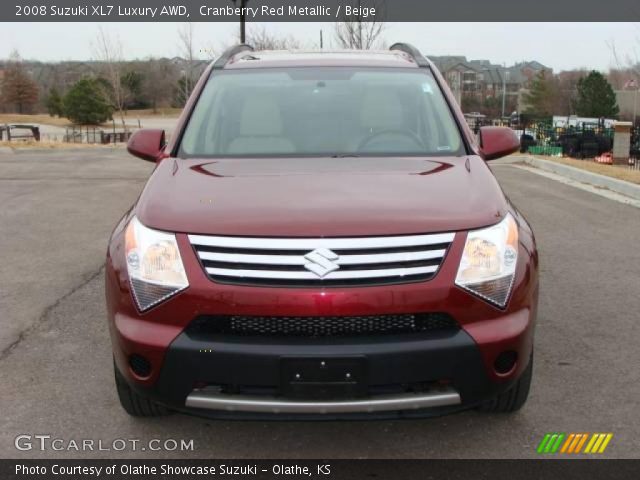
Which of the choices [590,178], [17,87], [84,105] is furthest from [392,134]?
[17,87]

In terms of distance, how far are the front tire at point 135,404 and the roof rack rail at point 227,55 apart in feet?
6.99

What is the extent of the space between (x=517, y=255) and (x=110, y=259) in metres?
1.75

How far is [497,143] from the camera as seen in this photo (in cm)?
414

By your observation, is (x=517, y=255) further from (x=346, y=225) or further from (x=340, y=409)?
(x=340, y=409)

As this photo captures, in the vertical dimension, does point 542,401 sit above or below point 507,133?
below

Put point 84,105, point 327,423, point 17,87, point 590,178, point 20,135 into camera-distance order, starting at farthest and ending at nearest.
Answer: point 17,87 → point 84,105 → point 20,135 → point 590,178 → point 327,423

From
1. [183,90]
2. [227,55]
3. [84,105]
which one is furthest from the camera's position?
[84,105]

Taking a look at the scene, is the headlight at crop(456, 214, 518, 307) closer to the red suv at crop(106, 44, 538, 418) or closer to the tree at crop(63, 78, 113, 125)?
the red suv at crop(106, 44, 538, 418)

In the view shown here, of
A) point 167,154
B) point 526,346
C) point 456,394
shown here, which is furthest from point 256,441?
point 167,154

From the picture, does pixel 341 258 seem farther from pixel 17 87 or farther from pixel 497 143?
pixel 17 87

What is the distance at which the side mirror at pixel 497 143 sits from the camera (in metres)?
4.10

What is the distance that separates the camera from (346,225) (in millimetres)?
2742

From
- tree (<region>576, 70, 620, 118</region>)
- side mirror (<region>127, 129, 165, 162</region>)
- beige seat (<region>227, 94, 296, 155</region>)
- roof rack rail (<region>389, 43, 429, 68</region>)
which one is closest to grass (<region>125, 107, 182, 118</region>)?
tree (<region>576, 70, 620, 118</region>)

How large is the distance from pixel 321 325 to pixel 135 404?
3.69 feet
